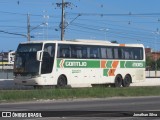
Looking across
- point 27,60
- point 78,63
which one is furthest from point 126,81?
point 27,60

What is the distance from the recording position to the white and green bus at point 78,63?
37781 millimetres

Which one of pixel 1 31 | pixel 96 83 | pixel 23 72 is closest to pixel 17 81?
pixel 23 72

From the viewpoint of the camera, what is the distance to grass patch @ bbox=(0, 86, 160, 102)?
29.8 m

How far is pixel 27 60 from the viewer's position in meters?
37.7

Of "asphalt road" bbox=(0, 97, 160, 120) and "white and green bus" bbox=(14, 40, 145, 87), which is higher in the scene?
"white and green bus" bbox=(14, 40, 145, 87)

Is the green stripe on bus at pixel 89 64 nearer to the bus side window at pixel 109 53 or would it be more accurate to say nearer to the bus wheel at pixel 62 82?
the bus side window at pixel 109 53

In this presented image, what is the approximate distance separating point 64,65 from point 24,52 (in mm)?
3423

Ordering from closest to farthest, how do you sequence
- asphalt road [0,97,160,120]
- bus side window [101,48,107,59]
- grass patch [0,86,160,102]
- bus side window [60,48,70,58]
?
1. asphalt road [0,97,160,120]
2. grass patch [0,86,160,102]
3. bus side window [60,48,70,58]
4. bus side window [101,48,107,59]

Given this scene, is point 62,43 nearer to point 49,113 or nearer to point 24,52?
point 24,52

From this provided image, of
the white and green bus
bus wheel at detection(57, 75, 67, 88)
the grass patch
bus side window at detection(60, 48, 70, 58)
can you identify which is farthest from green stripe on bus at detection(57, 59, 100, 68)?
the grass patch

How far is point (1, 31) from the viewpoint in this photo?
65.7m

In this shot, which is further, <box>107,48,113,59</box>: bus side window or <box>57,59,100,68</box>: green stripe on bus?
<box>107,48,113,59</box>: bus side window

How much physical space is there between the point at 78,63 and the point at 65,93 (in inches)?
334

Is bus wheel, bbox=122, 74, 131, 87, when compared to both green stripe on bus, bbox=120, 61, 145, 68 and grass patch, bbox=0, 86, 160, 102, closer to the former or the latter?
green stripe on bus, bbox=120, 61, 145, 68
